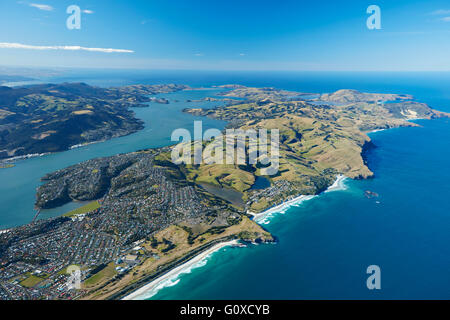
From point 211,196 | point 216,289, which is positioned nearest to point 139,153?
point 211,196

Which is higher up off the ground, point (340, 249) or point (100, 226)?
point (100, 226)

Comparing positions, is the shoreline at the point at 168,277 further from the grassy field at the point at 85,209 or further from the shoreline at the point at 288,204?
the grassy field at the point at 85,209

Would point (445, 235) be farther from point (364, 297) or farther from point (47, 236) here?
point (47, 236)
